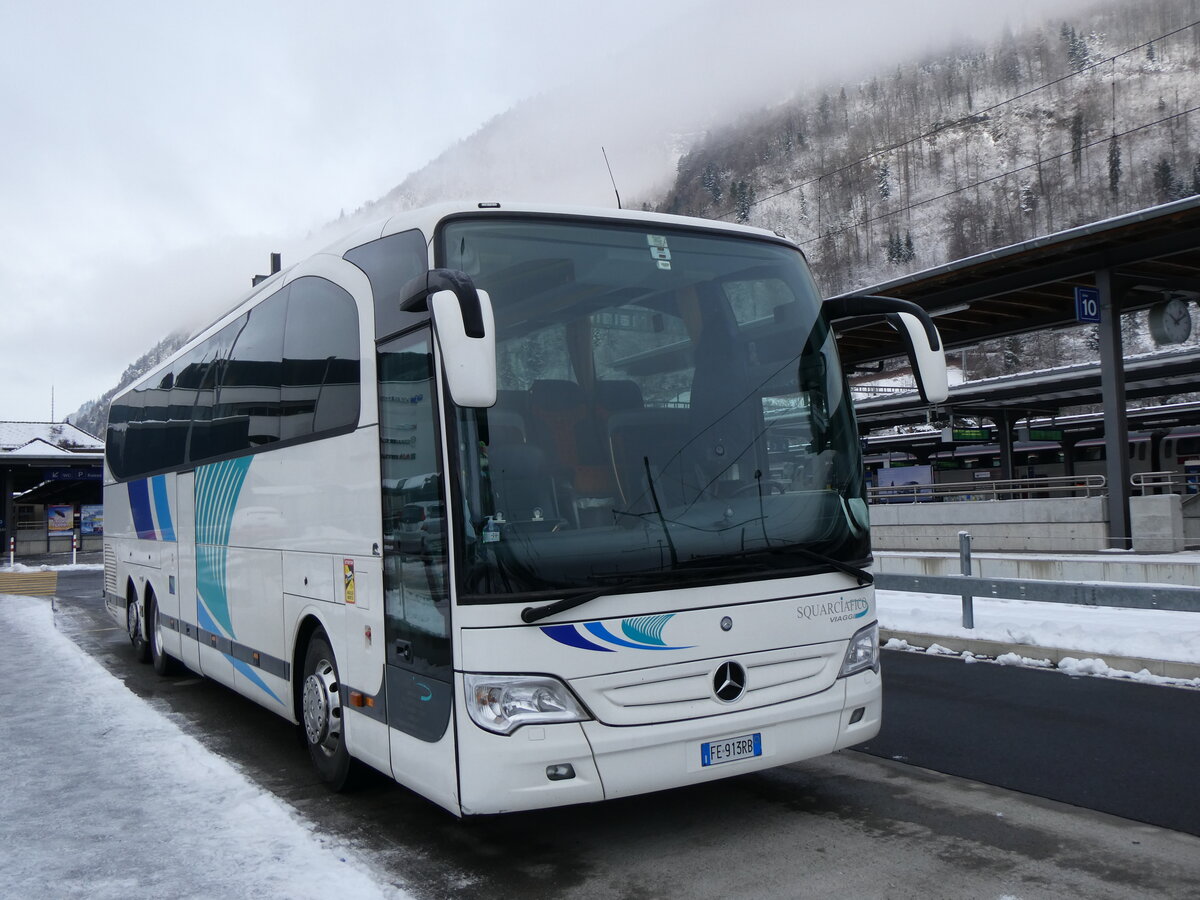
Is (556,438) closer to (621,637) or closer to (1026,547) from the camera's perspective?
(621,637)

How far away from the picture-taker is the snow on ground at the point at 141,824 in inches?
184

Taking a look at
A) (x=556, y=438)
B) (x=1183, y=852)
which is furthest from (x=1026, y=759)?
(x=556, y=438)

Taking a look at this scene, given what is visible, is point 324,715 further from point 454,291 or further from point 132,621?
point 132,621

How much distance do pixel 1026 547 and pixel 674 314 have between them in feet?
76.5

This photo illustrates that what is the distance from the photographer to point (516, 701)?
454 centimetres

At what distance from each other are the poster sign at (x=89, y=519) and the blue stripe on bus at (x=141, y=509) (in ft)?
129

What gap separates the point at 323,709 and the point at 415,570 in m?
1.73

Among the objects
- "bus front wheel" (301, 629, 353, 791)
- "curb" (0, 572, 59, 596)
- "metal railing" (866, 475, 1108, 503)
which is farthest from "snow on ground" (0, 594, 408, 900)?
"metal railing" (866, 475, 1108, 503)

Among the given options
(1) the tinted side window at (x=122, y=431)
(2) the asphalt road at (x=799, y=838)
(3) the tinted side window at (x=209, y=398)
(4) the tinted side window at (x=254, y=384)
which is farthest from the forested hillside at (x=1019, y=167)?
(2) the asphalt road at (x=799, y=838)

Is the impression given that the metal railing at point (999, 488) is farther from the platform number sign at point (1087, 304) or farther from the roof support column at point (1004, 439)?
the platform number sign at point (1087, 304)

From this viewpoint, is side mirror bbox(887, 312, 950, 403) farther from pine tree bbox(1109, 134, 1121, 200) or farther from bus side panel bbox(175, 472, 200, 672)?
pine tree bbox(1109, 134, 1121, 200)

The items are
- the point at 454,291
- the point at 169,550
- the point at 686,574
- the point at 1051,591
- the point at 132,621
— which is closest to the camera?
the point at 454,291

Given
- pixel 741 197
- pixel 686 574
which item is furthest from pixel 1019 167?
pixel 686 574

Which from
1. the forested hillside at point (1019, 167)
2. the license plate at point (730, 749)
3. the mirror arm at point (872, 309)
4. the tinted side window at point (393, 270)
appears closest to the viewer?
the license plate at point (730, 749)
